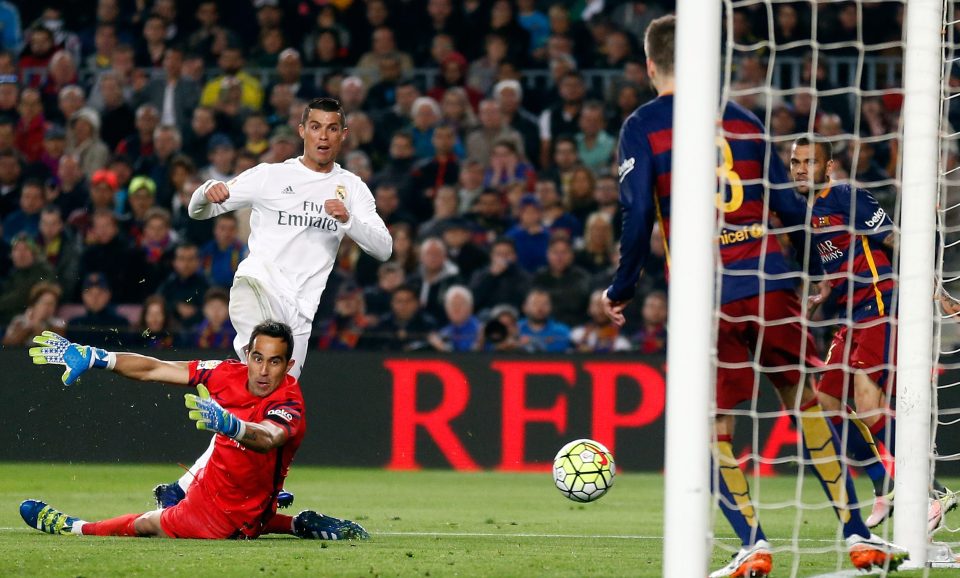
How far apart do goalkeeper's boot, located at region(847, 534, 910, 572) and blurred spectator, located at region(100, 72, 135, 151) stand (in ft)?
32.9

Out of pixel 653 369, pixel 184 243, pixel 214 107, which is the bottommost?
pixel 653 369

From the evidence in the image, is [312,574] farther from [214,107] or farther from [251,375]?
[214,107]

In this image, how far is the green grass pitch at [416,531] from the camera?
17.2ft

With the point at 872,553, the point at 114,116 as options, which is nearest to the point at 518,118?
the point at 114,116

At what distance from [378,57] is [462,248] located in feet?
8.72

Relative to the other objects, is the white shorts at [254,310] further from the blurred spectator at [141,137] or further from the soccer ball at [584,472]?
the blurred spectator at [141,137]

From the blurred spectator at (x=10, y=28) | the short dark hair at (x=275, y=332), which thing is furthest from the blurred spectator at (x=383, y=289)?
the short dark hair at (x=275, y=332)

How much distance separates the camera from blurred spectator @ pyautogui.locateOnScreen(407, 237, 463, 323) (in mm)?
12398

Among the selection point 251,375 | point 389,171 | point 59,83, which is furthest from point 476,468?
point 59,83

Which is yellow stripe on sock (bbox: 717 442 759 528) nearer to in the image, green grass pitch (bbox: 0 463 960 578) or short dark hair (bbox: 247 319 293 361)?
green grass pitch (bbox: 0 463 960 578)

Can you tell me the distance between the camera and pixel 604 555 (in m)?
5.84

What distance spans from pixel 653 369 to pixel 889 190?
3.32 m

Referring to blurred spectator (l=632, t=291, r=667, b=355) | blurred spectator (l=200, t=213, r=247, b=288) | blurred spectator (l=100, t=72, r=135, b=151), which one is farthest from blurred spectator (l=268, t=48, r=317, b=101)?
blurred spectator (l=632, t=291, r=667, b=355)

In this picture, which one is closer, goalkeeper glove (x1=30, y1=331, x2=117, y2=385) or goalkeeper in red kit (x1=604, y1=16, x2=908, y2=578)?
goalkeeper in red kit (x1=604, y1=16, x2=908, y2=578)
